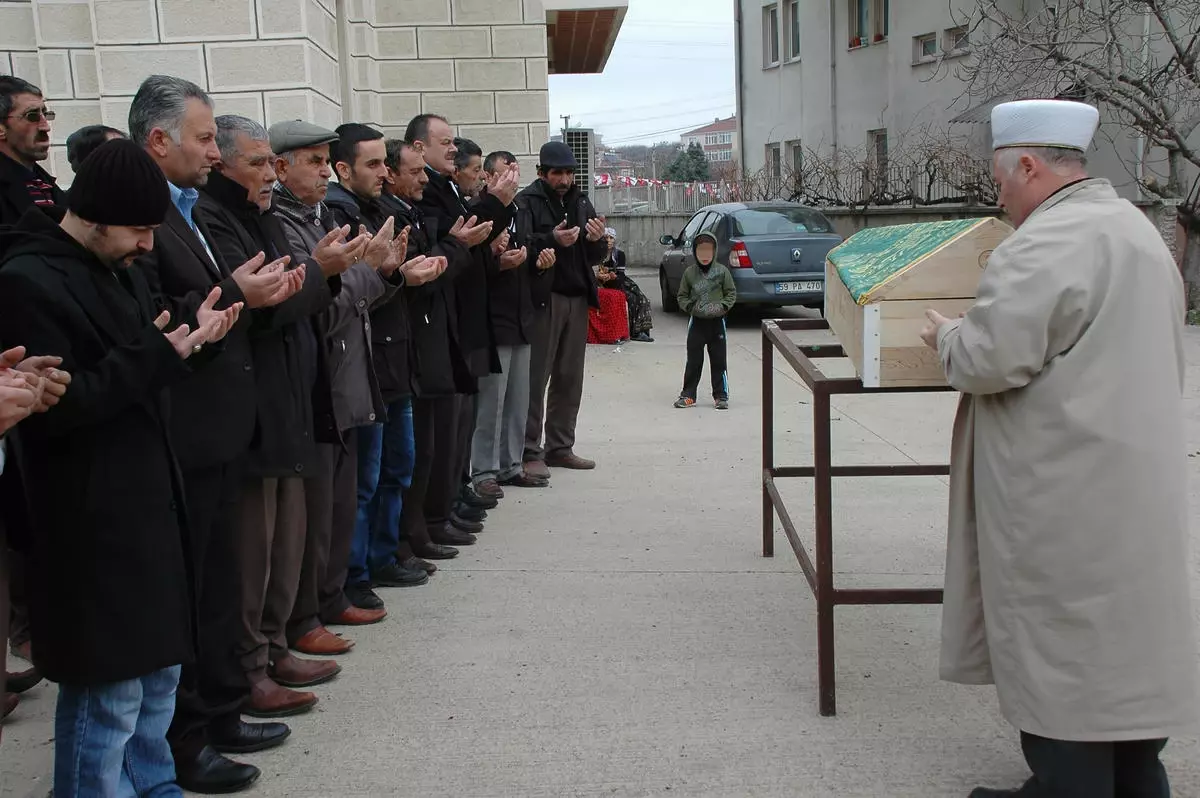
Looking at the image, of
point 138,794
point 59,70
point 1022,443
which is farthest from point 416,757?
point 59,70

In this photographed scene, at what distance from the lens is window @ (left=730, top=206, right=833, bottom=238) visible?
14.0m

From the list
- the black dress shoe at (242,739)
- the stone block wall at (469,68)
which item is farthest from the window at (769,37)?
the black dress shoe at (242,739)

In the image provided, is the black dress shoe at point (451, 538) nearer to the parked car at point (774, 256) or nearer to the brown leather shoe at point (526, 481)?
the brown leather shoe at point (526, 481)

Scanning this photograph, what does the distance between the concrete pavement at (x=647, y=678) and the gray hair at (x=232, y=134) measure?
1781 mm

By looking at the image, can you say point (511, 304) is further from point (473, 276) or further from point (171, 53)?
point (171, 53)

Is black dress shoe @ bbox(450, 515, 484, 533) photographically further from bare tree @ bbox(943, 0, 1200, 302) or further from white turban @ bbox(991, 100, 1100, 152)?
bare tree @ bbox(943, 0, 1200, 302)

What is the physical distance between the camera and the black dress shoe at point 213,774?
122 inches

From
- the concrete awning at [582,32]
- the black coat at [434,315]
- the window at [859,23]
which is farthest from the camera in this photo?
the window at [859,23]

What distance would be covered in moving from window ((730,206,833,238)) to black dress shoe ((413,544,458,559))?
9318mm

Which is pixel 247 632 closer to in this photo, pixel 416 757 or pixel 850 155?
pixel 416 757

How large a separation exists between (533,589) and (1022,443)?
257 cm

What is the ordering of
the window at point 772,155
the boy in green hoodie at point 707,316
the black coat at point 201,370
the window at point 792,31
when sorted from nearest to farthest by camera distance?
the black coat at point 201,370, the boy in green hoodie at point 707,316, the window at point 792,31, the window at point 772,155

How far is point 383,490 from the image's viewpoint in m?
4.78

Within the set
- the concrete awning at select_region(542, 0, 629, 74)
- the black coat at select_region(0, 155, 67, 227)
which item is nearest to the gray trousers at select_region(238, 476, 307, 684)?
the black coat at select_region(0, 155, 67, 227)
